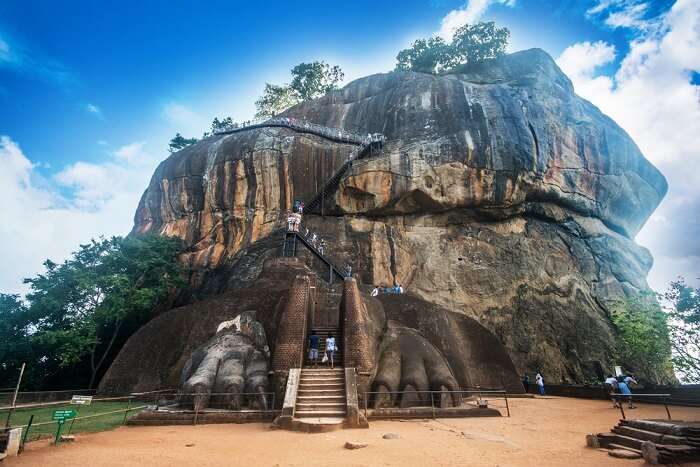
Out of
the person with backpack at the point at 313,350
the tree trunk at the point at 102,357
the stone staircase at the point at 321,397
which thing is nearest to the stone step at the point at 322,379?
the stone staircase at the point at 321,397

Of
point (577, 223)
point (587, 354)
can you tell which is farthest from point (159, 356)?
point (577, 223)

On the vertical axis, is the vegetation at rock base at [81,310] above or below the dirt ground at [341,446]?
above

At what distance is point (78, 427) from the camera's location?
28.8 ft

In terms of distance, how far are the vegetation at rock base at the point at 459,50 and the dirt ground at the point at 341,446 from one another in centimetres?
3356

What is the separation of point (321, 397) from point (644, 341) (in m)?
18.1

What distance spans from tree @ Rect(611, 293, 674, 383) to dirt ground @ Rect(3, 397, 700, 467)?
1289 centimetres

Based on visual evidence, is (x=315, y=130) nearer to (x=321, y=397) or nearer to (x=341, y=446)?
(x=321, y=397)

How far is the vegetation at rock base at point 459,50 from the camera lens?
34438 millimetres

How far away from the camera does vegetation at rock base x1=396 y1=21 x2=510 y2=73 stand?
34438 mm

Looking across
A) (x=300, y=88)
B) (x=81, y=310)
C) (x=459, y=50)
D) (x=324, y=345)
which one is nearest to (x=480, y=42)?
(x=459, y=50)

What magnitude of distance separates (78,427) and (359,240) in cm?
1738

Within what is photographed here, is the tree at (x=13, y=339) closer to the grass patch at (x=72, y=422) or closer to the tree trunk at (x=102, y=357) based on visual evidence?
the tree trunk at (x=102, y=357)

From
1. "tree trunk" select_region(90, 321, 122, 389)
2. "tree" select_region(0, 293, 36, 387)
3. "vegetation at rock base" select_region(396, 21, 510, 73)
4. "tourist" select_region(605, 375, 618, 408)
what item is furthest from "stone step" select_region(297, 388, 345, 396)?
"vegetation at rock base" select_region(396, 21, 510, 73)

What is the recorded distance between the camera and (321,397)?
30.0ft
